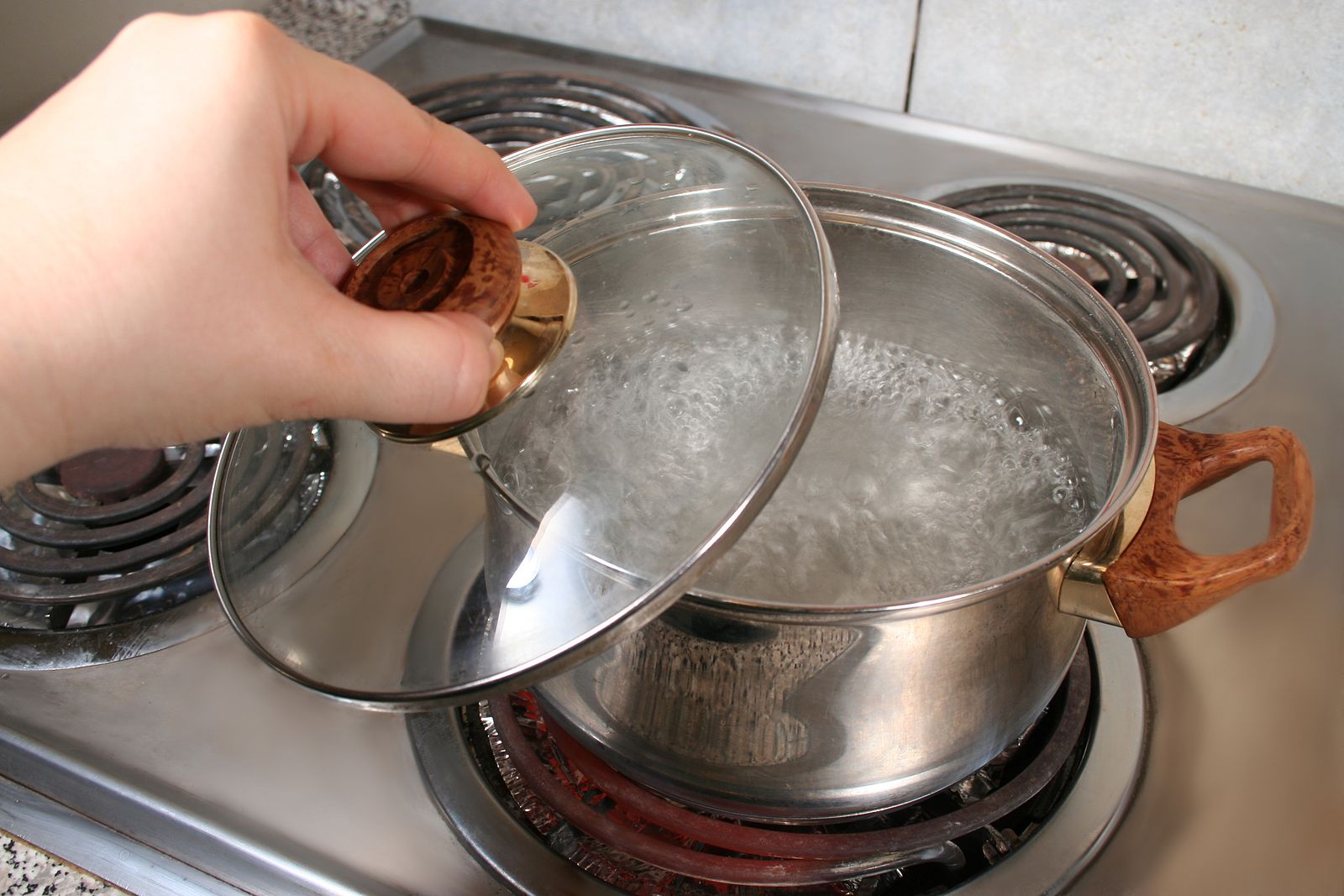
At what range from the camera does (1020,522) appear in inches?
19.5

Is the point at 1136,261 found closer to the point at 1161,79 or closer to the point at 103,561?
Answer: the point at 1161,79

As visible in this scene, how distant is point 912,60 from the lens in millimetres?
822

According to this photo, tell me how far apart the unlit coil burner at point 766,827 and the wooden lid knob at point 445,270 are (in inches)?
9.2

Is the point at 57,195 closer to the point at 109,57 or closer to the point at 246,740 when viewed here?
the point at 109,57

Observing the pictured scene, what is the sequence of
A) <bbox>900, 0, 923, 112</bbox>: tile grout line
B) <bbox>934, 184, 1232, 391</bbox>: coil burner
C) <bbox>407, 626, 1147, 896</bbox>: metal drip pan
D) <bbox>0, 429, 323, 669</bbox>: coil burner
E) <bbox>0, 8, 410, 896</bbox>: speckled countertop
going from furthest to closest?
1. <bbox>0, 8, 410, 896</bbox>: speckled countertop
2. <bbox>900, 0, 923, 112</bbox>: tile grout line
3. <bbox>934, 184, 1232, 391</bbox>: coil burner
4. <bbox>0, 429, 323, 669</bbox>: coil burner
5. <bbox>407, 626, 1147, 896</bbox>: metal drip pan

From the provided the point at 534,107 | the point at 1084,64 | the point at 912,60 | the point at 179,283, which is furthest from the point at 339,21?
the point at 179,283

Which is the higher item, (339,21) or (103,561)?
(339,21)

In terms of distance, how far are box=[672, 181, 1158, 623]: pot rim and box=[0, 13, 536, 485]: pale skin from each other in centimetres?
13

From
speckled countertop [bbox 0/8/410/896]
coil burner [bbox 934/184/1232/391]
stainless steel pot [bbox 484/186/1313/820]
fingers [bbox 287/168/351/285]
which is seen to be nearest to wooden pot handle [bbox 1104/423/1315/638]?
stainless steel pot [bbox 484/186/1313/820]

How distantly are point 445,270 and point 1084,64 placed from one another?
0.61m

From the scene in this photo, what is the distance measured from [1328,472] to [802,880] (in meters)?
0.43

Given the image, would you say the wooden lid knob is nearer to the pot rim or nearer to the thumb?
the thumb

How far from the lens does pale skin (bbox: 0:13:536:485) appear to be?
0.95 feet

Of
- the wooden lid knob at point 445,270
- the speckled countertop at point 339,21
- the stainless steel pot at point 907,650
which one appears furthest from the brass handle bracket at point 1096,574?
the speckled countertop at point 339,21
